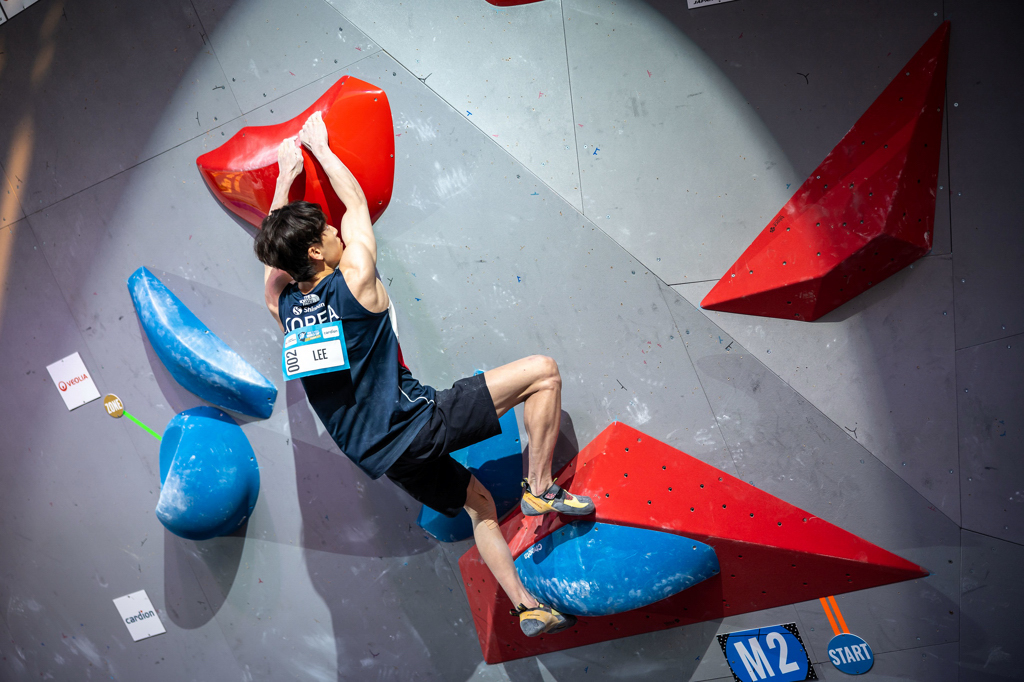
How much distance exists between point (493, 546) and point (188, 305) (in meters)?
1.57

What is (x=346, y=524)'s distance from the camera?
8.07 ft

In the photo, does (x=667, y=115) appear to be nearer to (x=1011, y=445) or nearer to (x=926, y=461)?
(x=926, y=461)

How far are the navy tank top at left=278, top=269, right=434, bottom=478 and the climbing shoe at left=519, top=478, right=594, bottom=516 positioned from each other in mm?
472

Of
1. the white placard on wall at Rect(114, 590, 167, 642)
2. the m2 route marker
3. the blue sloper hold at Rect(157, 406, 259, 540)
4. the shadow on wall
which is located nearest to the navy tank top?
the blue sloper hold at Rect(157, 406, 259, 540)

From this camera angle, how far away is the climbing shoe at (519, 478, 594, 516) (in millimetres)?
1979

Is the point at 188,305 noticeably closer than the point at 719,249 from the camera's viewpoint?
No

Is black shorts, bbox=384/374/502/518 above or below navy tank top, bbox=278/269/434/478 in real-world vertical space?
below

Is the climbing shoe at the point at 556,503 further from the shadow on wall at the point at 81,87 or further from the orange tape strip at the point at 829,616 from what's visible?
the shadow on wall at the point at 81,87

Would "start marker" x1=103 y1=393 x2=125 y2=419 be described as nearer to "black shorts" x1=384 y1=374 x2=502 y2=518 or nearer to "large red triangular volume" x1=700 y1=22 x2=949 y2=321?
"black shorts" x1=384 y1=374 x2=502 y2=518

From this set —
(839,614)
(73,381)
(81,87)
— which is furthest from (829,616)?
(81,87)

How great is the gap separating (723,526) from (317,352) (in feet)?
4.94

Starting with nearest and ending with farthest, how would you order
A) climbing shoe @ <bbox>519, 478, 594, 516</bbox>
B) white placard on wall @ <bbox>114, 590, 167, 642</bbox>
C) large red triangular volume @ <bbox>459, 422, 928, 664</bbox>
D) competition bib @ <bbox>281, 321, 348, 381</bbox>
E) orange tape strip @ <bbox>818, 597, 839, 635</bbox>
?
competition bib @ <bbox>281, 321, 348, 381</bbox>
climbing shoe @ <bbox>519, 478, 594, 516</bbox>
large red triangular volume @ <bbox>459, 422, 928, 664</bbox>
orange tape strip @ <bbox>818, 597, 839, 635</bbox>
white placard on wall @ <bbox>114, 590, 167, 642</bbox>

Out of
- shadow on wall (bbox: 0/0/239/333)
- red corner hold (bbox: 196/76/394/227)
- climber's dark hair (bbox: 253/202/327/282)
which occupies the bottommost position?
climber's dark hair (bbox: 253/202/327/282)

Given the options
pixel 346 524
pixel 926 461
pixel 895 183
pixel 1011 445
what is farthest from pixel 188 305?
pixel 1011 445
